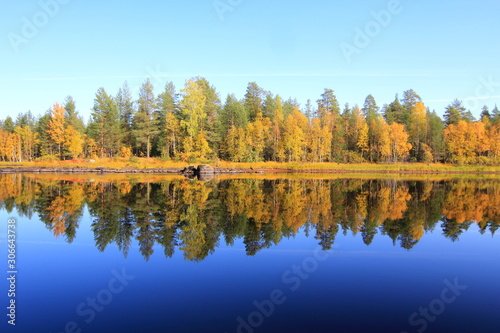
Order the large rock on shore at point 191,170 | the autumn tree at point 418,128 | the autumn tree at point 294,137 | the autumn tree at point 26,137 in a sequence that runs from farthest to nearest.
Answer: the autumn tree at point 26,137 → the autumn tree at point 418,128 → the autumn tree at point 294,137 → the large rock on shore at point 191,170

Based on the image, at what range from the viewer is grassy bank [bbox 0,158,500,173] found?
237 ft

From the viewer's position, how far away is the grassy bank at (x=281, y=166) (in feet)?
237

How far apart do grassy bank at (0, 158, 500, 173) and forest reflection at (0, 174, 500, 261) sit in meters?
39.2

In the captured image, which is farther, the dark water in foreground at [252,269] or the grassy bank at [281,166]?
the grassy bank at [281,166]

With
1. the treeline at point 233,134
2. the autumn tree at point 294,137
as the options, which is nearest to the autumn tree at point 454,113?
the treeline at point 233,134

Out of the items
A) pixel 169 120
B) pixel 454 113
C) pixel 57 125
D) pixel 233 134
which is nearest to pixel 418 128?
pixel 454 113

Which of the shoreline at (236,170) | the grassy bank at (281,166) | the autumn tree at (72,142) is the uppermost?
the autumn tree at (72,142)

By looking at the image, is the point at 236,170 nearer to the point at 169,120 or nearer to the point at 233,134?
the point at 233,134

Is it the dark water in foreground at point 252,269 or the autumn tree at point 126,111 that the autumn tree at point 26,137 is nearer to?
the autumn tree at point 126,111

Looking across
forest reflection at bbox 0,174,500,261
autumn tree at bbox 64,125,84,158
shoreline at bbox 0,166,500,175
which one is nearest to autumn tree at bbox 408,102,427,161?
shoreline at bbox 0,166,500,175

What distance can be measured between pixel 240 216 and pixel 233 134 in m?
56.6

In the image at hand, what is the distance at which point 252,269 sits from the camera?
12.7 m

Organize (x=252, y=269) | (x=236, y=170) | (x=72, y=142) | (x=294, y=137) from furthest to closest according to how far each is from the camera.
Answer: (x=294, y=137) < (x=72, y=142) < (x=236, y=170) < (x=252, y=269)

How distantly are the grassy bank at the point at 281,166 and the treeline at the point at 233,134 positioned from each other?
319 cm
